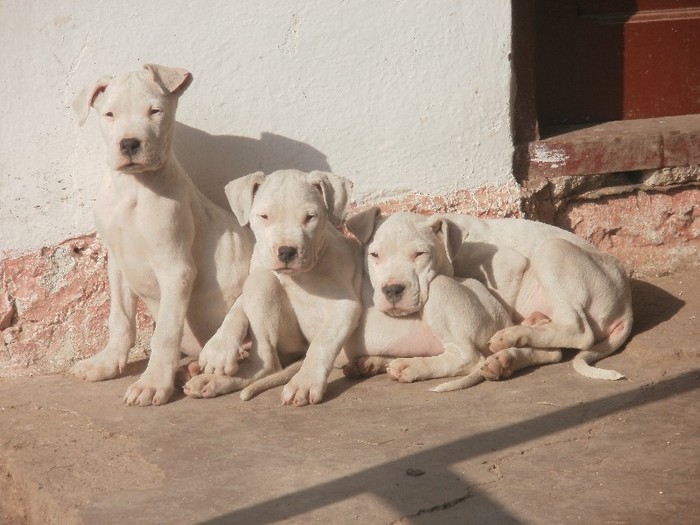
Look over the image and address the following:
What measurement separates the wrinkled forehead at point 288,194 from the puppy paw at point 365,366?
88 cm

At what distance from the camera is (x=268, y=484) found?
15.1ft

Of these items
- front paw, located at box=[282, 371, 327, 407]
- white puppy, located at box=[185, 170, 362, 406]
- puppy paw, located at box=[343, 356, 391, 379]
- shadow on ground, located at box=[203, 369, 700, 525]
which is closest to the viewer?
shadow on ground, located at box=[203, 369, 700, 525]

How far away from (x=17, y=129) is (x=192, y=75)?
3.39 ft

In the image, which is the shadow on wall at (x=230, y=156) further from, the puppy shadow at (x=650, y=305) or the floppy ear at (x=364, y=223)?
the puppy shadow at (x=650, y=305)

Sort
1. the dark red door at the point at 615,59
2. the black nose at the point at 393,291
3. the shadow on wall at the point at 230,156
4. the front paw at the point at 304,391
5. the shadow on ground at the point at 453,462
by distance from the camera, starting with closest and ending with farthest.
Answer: the shadow on ground at the point at 453,462
the front paw at the point at 304,391
the black nose at the point at 393,291
the shadow on wall at the point at 230,156
the dark red door at the point at 615,59

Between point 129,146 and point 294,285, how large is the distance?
1181 mm

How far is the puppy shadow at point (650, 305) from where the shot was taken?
6.64m

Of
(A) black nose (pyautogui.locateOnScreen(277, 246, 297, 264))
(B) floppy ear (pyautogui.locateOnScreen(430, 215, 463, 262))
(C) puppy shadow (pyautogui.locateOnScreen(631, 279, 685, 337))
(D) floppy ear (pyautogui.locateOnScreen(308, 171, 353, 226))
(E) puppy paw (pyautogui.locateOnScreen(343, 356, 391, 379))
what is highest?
(D) floppy ear (pyautogui.locateOnScreen(308, 171, 353, 226))

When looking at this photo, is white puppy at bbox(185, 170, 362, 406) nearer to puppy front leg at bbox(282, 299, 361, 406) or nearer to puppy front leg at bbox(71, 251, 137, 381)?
puppy front leg at bbox(282, 299, 361, 406)

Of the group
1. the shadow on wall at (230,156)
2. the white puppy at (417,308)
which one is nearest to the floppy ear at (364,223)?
the white puppy at (417,308)

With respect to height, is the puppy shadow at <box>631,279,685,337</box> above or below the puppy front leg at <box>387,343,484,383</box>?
below

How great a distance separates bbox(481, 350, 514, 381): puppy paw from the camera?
Result: 578 centimetres

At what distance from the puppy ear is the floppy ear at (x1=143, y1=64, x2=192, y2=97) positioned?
0.79ft

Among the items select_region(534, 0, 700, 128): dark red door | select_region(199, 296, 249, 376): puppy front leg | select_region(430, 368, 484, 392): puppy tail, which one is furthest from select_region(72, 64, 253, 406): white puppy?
select_region(534, 0, 700, 128): dark red door
